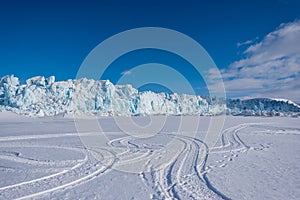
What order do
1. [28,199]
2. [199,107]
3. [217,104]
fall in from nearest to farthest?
1. [28,199]
2. [199,107]
3. [217,104]

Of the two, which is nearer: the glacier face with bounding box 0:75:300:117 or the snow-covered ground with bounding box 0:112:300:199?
the snow-covered ground with bounding box 0:112:300:199

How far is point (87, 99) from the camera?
2255 inches

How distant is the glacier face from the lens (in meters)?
45.0

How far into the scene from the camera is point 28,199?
14.7ft

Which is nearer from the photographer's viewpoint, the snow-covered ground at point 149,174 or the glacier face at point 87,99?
the snow-covered ground at point 149,174

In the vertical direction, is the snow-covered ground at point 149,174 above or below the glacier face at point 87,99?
below

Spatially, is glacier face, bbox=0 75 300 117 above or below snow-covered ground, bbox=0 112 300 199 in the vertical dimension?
above

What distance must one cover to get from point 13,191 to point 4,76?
163 feet

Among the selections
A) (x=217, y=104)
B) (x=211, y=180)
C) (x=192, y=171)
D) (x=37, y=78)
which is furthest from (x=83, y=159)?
(x=217, y=104)

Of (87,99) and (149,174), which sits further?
(87,99)

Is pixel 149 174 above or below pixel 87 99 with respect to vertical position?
below

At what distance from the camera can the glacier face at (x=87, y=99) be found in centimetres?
4503

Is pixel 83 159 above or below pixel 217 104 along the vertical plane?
below

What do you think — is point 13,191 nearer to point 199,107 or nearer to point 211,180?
point 211,180
